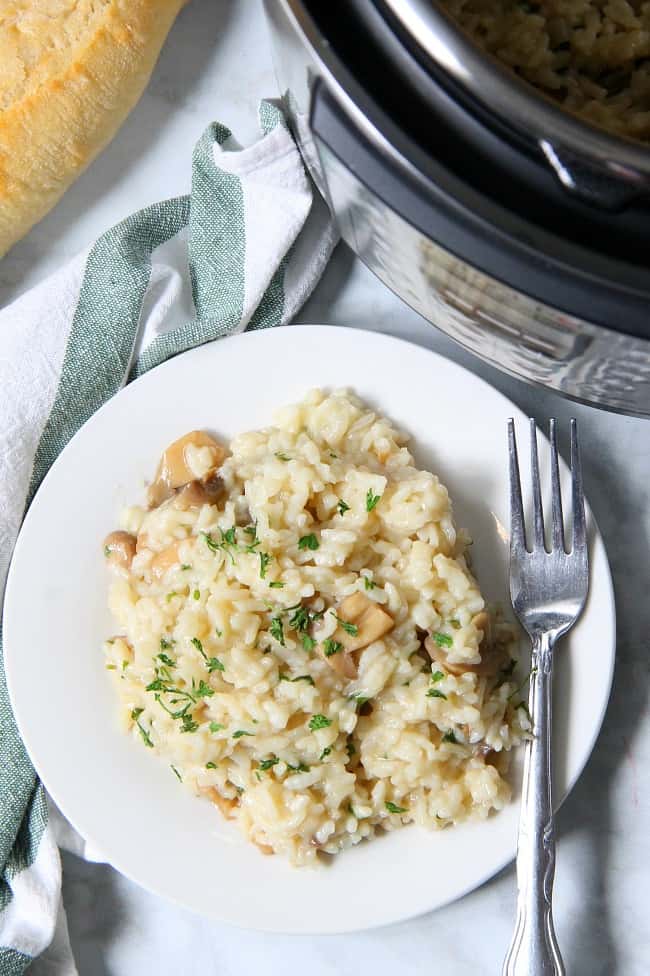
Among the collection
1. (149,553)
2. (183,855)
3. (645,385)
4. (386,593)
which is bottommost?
(183,855)

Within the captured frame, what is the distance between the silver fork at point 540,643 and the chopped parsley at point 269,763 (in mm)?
411

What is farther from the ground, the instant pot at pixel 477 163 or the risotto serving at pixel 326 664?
the instant pot at pixel 477 163

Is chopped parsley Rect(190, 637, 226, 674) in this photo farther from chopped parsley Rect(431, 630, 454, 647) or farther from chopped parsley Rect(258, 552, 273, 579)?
chopped parsley Rect(431, 630, 454, 647)

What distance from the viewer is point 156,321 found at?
2195mm

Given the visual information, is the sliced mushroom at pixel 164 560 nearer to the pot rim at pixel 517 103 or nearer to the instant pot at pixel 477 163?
the instant pot at pixel 477 163

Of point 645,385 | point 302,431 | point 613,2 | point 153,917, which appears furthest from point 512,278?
point 153,917

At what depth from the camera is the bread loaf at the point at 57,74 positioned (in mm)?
2102

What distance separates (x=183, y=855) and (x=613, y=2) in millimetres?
1473

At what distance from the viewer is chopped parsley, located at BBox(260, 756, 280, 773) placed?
188 cm

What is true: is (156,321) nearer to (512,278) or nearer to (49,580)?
(49,580)

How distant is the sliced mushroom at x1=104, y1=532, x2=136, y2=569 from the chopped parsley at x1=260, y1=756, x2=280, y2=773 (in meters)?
0.43

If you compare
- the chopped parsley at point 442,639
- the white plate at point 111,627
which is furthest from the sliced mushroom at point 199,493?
the chopped parsley at point 442,639

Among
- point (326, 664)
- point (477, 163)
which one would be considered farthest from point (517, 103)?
point (326, 664)

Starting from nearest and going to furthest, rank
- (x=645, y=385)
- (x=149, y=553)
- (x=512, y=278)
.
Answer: (x=512, y=278), (x=645, y=385), (x=149, y=553)
